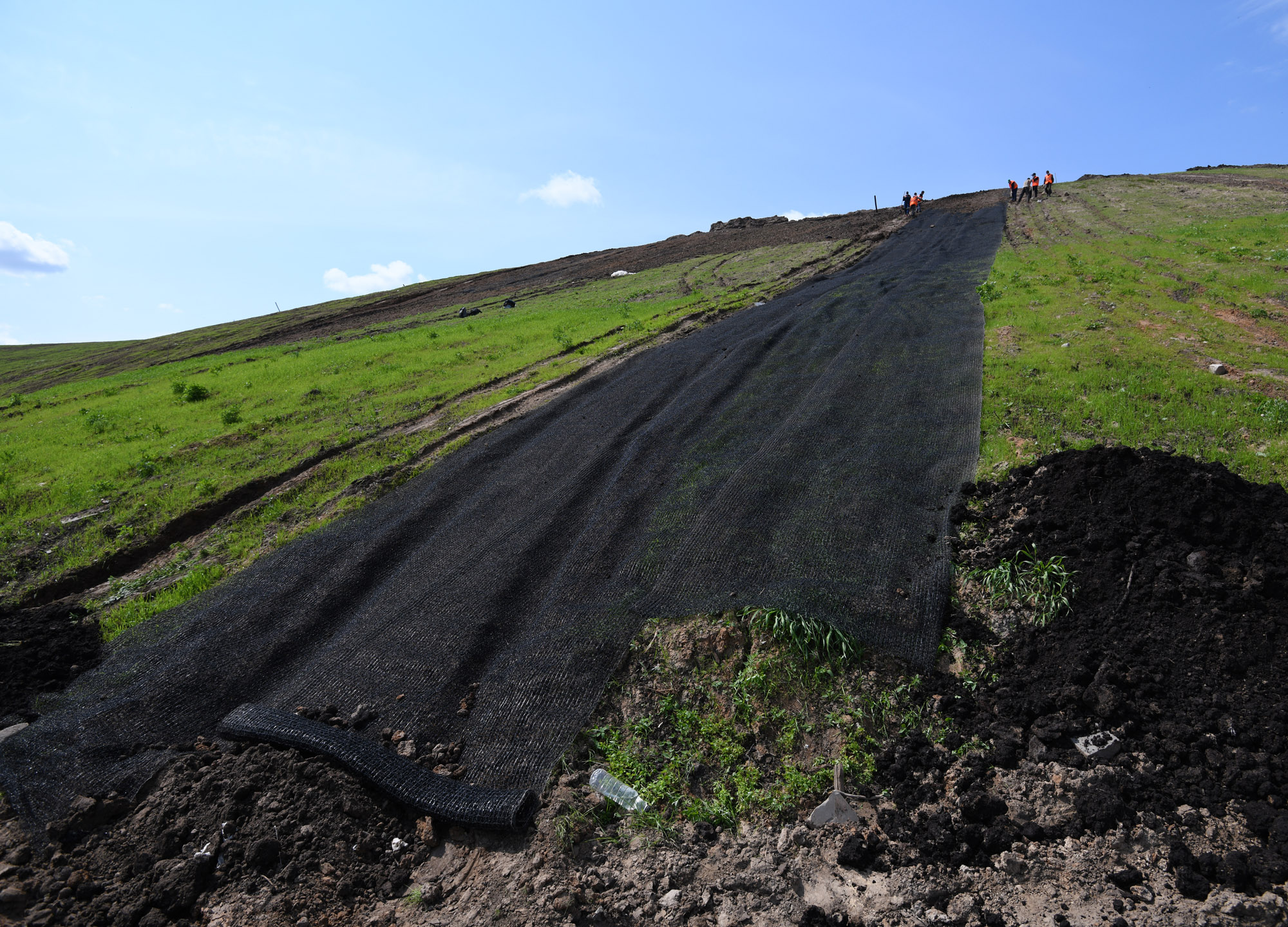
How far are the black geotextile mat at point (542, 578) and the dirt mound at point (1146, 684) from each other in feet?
2.22

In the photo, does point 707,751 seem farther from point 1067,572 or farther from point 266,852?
point 1067,572

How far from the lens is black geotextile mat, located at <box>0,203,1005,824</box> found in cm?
422

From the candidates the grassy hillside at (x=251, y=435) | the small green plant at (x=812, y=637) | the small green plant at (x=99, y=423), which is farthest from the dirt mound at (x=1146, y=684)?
the small green plant at (x=99, y=423)

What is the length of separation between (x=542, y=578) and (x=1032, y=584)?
3999mm

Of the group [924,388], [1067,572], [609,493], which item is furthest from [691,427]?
[1067,572]

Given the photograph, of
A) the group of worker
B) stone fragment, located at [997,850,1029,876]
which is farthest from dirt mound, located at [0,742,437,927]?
the group of worker

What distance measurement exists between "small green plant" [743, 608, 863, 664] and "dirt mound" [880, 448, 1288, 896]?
0.61m

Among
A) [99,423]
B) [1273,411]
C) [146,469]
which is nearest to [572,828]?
[1273,411]

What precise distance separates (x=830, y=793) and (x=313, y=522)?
665 centimetres

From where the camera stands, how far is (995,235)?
20859mm

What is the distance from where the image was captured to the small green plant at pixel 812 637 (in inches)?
165

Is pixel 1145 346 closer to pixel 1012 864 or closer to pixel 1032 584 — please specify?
pixel 1032 584

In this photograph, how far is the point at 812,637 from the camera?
14.0 ft

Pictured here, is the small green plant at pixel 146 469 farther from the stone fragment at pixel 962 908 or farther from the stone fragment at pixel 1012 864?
the stone fragment at pixel 1012 864
